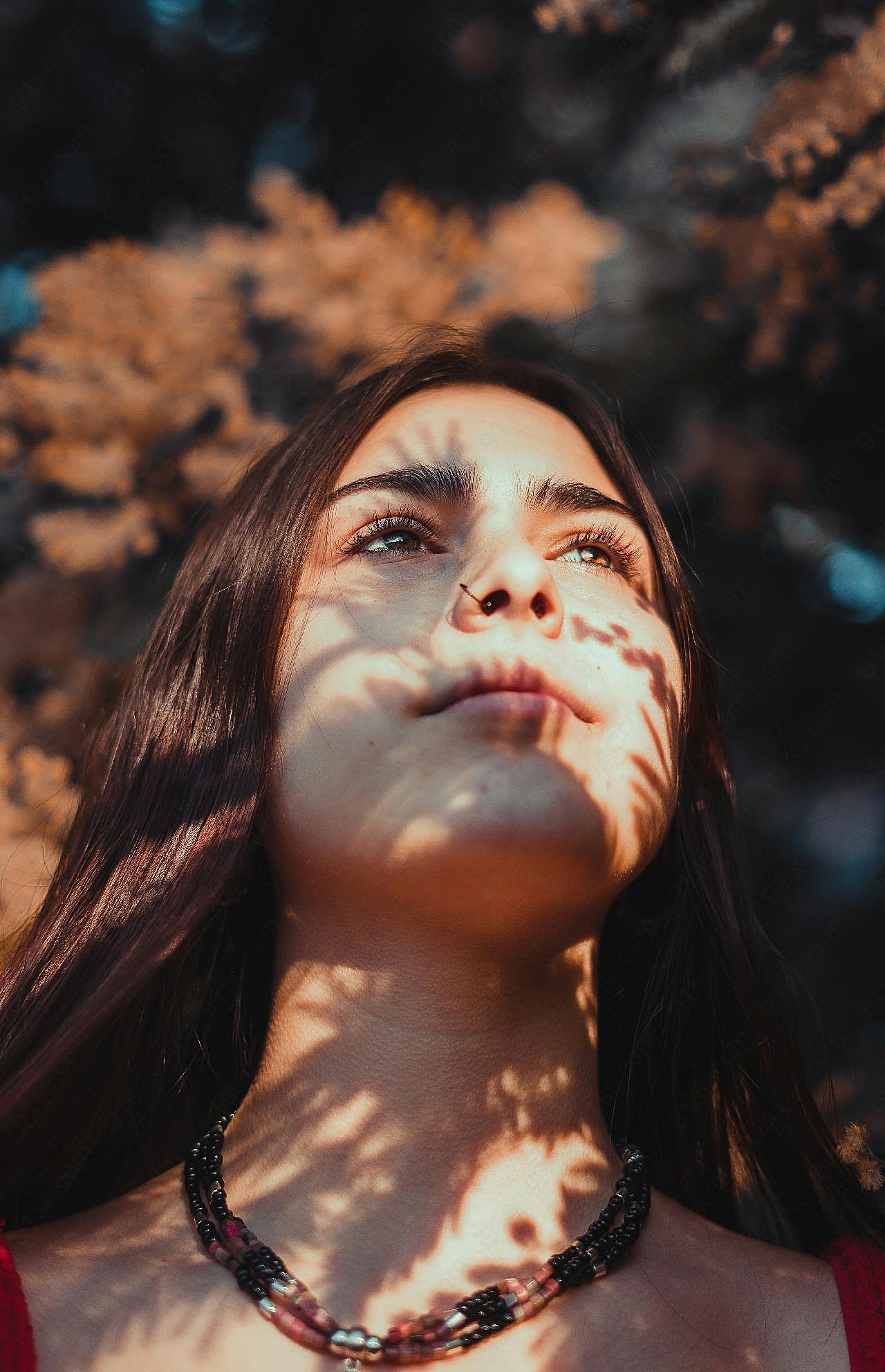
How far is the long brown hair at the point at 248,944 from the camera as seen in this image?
109 inches

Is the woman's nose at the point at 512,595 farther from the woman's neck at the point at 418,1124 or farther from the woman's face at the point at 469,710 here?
the woman's neck at the point at 418,1124

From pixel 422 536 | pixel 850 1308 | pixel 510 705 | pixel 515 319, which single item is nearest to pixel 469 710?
pixel 510 705

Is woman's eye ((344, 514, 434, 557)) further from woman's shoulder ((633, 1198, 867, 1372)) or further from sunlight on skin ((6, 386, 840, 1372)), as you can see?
woman's shoulder ((633, 1198, 867, 1372))

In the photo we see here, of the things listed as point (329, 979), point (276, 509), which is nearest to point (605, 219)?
point (276, 509)

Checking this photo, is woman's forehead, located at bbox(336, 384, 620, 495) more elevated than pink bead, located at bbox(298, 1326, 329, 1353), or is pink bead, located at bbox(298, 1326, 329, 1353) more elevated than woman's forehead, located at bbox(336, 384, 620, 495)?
woman's forehead, located at bbox(336, 384, 620, 495)

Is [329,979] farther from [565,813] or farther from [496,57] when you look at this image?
[496,57]

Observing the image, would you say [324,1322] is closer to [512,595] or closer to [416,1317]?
[416,1317]

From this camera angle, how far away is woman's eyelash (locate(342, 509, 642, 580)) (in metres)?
2.79

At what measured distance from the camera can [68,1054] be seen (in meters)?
2.62

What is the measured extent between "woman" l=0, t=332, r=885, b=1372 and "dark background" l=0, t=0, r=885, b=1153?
810 mm

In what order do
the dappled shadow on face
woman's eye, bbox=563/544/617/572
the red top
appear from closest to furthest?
the red top → the dappled shadow on face → woman's eye, bbox=563/544/617/572

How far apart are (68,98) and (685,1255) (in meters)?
3.85

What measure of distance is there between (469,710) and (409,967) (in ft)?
1.89

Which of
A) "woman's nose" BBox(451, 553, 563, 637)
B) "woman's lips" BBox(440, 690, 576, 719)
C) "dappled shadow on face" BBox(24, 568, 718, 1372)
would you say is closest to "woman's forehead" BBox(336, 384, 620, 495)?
"woman's nose" BBox(451, 553, 563, 637)
